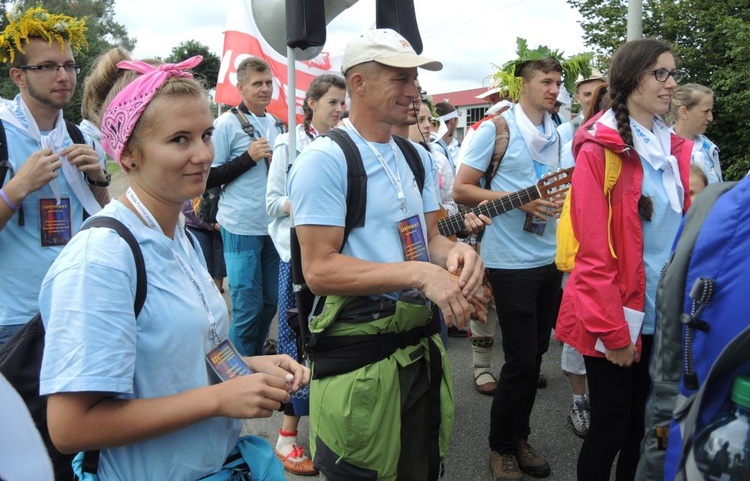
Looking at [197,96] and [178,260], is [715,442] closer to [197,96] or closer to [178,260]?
[178,260]

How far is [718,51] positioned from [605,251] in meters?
14.8

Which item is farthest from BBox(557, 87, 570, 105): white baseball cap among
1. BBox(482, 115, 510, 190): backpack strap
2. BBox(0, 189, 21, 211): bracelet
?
BBox(0, 189, 21, 211): bracelet

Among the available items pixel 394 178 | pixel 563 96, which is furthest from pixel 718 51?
pixel 394 178

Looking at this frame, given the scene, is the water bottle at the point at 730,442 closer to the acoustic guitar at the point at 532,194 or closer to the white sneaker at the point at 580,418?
the acoustic guitar at the point at 532,194

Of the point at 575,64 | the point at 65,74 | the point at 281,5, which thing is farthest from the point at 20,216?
the point at 575,64

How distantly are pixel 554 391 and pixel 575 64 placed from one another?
251cm

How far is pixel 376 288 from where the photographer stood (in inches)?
81.4

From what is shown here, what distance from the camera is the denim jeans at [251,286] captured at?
14.8ft

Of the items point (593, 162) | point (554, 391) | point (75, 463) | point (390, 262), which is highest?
point (593, 162)

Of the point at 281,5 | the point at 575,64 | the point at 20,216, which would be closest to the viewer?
the point at 20,216

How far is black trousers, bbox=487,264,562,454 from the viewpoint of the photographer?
3.35 m

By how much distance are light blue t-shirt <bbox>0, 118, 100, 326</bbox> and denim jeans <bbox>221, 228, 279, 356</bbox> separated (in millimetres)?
1845

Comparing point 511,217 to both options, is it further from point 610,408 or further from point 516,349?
point 610,408

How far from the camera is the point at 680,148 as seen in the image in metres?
2.74
